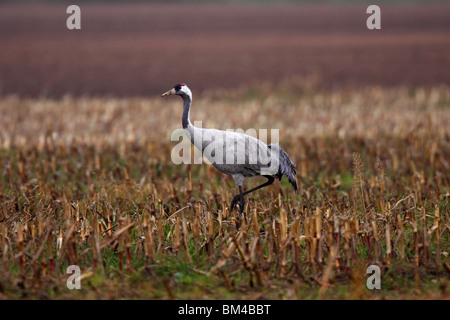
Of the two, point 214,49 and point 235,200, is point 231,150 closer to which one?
point 235,200

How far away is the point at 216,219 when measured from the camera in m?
6.96

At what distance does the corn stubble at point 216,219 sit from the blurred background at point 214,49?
36.3 ft

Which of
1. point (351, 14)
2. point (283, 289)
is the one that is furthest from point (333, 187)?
point (351, 14)

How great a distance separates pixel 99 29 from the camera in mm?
43812

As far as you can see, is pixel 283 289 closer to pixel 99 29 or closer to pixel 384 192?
pixel 384 192

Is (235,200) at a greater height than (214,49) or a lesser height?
lesser

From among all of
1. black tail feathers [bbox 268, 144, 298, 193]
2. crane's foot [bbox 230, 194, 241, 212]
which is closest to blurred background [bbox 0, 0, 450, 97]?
black tail feathers [bbox 268, 144, 298, 193]

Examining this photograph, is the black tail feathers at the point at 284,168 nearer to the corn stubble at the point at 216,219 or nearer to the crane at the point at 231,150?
the crane at the point at 231,150

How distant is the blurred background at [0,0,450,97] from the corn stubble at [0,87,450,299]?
11.0m

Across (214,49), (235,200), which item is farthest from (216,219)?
(214,49)

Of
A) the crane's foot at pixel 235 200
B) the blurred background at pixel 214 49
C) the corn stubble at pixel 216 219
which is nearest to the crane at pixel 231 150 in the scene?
the crane's foot at pixel 235 200

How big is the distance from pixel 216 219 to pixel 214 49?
29076 millimetres

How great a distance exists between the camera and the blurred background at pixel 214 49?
992 inches

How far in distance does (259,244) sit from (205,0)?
216 feet
